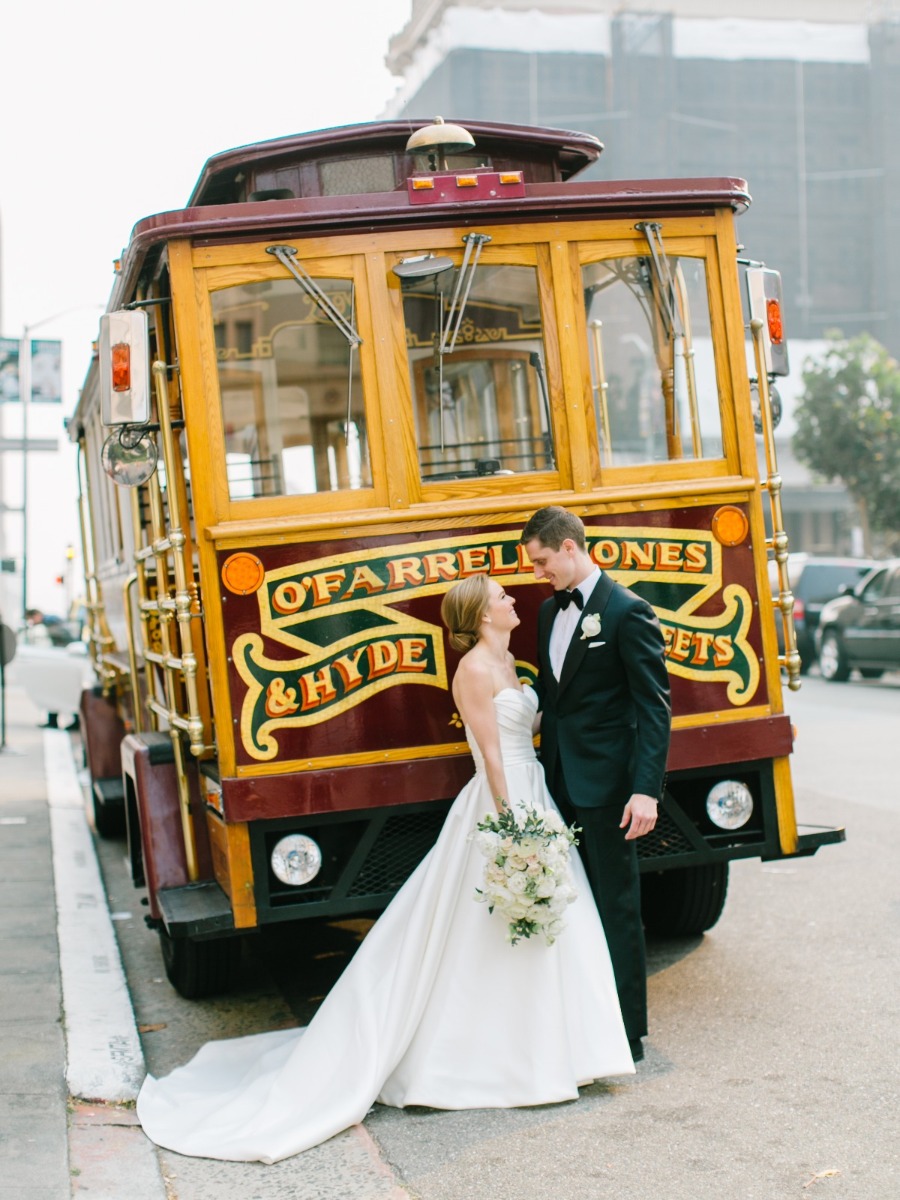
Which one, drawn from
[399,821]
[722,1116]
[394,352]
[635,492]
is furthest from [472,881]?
[394,352]

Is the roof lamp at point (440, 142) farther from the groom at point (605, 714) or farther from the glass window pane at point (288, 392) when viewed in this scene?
the groom at point (605, 714)

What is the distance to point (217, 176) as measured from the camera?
261 inches

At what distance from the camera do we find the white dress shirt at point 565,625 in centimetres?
512

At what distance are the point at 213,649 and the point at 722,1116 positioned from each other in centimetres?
232

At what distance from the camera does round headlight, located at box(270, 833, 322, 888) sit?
542 cm

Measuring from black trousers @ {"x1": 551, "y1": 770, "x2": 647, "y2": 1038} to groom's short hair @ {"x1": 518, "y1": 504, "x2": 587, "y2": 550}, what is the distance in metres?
0.92

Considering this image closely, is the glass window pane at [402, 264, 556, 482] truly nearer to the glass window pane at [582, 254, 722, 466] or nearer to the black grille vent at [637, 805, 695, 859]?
the glass window pane at [582, 254, 722, 466]

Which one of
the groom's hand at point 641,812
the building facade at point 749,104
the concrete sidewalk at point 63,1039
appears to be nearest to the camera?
the concrete sidewalk at point 63,1039

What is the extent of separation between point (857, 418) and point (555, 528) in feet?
111

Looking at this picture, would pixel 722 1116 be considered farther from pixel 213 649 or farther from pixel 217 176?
pixel 217 176

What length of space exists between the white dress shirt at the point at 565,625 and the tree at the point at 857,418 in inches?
1324

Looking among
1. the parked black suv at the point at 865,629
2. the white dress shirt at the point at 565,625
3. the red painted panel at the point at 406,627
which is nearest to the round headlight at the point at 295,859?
the red painted panel at the point at 406,627

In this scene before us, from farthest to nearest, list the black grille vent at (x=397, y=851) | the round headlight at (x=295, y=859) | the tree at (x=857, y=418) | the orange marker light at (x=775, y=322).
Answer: the tree at (x=857, y=418) < the orange marker light at (x=775, y=322) < the black grille vent at (x=397, y=851) < the round headlight at (x=295, y=859)

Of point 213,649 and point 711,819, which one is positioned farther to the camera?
point 711,819
